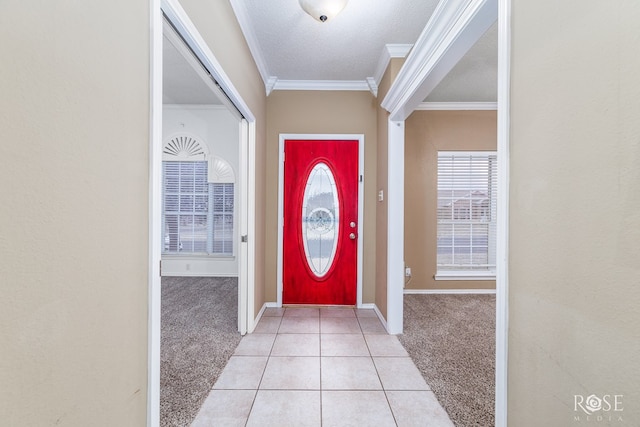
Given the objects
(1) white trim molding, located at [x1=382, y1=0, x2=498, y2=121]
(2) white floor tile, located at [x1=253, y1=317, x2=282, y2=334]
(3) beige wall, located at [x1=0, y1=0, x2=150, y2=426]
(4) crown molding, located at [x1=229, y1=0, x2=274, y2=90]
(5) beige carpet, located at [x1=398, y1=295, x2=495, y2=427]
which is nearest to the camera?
(3) beige wall, located at [x1=0, y1=0, x2=150, y2=426]

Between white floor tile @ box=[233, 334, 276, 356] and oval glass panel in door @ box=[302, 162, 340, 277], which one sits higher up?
oval glass panel in door @ box=[302, 162, 340, 277]

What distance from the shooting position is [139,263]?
1007 mm

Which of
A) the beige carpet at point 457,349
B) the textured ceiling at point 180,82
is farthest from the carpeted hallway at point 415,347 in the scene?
the textured ceiling at point 180,82

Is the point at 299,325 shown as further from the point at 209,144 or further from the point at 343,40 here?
the point at 209,144

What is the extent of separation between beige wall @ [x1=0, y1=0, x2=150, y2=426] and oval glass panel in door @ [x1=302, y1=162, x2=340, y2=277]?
2442mm

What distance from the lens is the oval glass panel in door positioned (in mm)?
3420

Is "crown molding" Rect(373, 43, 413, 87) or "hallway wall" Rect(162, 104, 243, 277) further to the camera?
"hallway wall" Rect(162, 104, 243, 277)

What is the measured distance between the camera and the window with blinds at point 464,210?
3.99m

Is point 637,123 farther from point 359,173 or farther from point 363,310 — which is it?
point 363,310

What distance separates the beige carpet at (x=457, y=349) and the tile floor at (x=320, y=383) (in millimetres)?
109

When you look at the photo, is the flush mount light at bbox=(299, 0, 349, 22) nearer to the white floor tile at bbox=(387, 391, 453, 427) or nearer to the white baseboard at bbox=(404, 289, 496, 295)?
the white floor tile at bbox=(387, 391, 453, 427)

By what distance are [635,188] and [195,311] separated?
3.48m

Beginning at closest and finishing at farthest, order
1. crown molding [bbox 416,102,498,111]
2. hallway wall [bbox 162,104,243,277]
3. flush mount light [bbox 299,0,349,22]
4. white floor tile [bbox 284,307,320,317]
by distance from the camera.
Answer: flush mount light [bbox 299,0,349,22]
white floor tile [bbox 284,307,320,317]
crown molding [bbox 416,102,498,111]
hallway wall [bbox 162,104,243,277]

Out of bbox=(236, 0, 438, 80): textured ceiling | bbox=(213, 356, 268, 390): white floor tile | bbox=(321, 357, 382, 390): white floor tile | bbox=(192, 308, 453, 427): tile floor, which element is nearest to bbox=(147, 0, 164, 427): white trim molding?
bbox=(192, 308, 453, 427): tile floor
